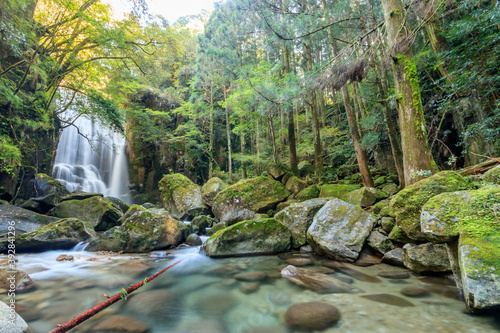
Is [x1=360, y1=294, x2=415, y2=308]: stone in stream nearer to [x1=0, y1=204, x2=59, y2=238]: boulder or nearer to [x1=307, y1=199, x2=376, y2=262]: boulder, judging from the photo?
[x1=307, y1=199, x2=376, y2=262]: boulder

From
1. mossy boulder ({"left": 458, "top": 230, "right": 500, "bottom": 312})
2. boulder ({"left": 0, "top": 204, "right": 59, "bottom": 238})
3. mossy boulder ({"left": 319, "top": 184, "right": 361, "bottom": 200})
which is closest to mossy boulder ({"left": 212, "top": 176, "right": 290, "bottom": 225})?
mossy boulder ({"left": 319, "top": 184, "right": 361, "bottom": 200})

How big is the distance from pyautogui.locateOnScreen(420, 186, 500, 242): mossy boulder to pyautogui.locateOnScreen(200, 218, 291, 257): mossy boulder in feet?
10.1

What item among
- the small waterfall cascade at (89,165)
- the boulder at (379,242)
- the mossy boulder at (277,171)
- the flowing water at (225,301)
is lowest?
the flowing water at (225,301)

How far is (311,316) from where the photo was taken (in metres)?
2.32

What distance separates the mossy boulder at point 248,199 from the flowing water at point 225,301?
4.22m

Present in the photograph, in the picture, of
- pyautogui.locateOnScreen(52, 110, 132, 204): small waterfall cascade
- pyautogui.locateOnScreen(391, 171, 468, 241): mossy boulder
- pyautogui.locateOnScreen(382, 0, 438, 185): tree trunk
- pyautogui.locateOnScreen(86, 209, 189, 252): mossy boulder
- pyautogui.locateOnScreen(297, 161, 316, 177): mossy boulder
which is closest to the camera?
pyautogui.locateOnScreen(391, 171, 468, 241): mossy boulder

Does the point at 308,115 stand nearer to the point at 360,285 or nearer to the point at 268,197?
the point at 268,197

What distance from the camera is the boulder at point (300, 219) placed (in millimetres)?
5164

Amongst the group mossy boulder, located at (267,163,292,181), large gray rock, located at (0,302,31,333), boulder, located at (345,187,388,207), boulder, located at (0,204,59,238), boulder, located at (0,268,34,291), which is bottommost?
boulder, located at (0,268,34,291)

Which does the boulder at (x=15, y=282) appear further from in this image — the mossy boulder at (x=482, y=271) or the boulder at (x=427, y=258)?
the boulder at (x=427, y=258)

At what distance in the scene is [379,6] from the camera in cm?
834

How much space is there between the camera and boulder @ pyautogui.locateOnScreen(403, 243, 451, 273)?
9.88 ft

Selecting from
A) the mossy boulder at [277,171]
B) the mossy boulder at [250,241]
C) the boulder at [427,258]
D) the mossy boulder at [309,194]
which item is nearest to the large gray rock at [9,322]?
the mossy boulder at [250,241]

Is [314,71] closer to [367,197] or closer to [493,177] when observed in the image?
[367,197]
